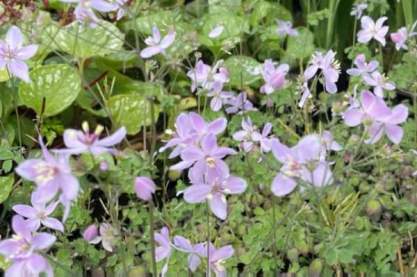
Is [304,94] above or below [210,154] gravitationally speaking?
below

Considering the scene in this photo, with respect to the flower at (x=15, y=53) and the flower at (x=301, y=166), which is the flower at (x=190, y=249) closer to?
the flower at (x=301, y=166)

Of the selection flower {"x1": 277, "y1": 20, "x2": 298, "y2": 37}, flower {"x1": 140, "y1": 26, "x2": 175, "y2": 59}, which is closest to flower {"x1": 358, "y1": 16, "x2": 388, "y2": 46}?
flower {"x1": 277, "y1": 20, "x2": 298, "y2": 37}

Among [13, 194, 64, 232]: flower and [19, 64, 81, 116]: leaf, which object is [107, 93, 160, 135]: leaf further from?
[13, 194, 64, 232]: flower

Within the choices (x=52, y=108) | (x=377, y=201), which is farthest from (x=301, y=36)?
(x=377, y=201)

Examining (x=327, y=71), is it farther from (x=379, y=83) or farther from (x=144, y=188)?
(x=144, y=188)

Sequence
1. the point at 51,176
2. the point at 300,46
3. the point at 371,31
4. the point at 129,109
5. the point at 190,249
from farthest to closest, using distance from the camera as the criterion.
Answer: the point at 300,46 < the point at 129,109 < the point at 371,31 < the point at 190,249 < the point at 51,176

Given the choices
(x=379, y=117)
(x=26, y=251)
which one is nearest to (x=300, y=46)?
(x=379, y=117)

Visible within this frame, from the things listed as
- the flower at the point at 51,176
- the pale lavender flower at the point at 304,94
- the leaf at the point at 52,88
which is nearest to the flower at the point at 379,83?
the pale lavender flower at the point at 304,94
